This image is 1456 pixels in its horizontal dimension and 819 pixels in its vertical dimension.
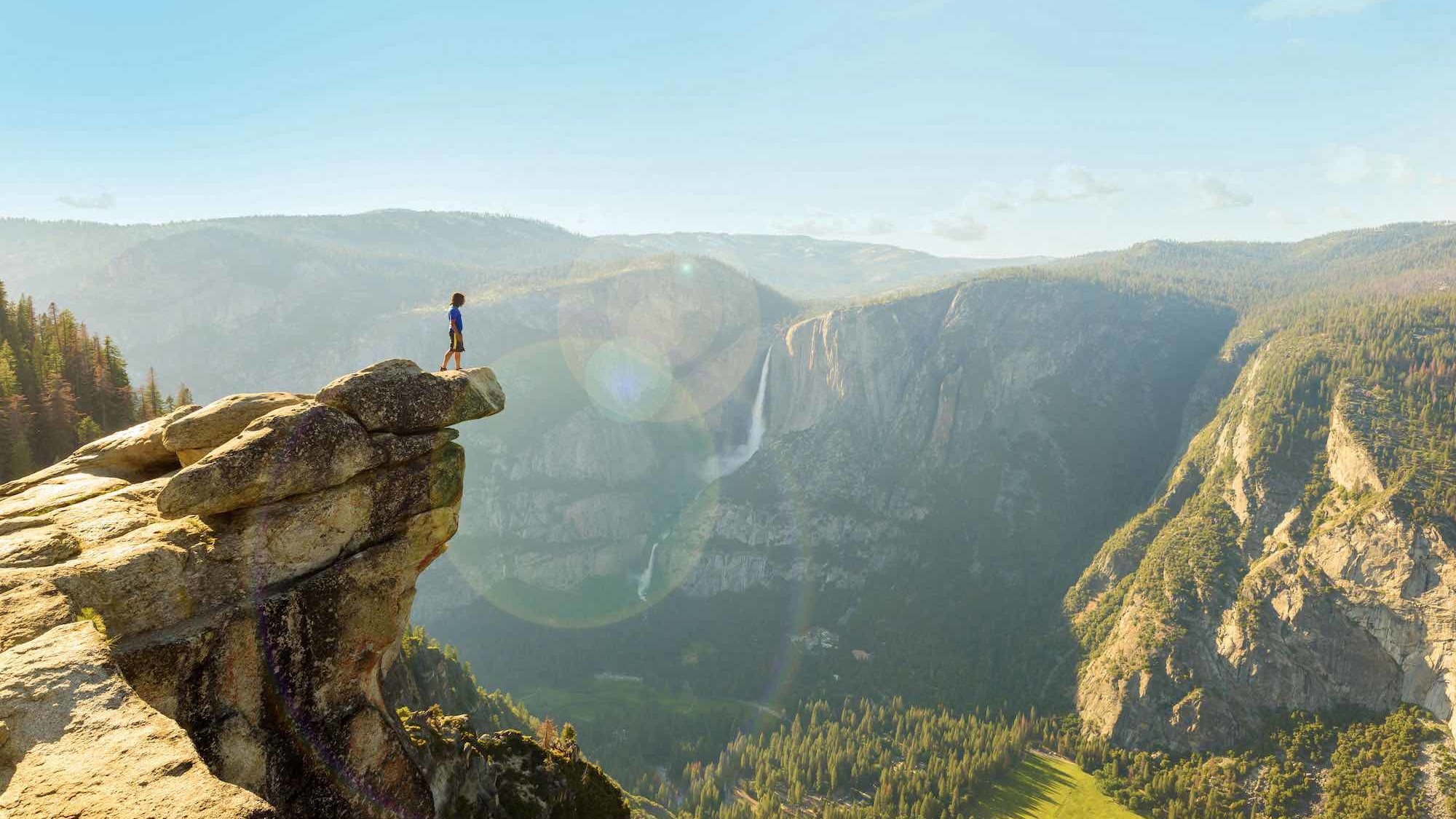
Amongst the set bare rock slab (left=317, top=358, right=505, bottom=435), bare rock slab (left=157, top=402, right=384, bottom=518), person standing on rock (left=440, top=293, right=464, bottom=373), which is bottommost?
bare rock slab (left=157, top=402, right=384, bottom=518)

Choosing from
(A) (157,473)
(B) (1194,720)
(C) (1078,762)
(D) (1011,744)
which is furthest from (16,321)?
(B) (1194,720)

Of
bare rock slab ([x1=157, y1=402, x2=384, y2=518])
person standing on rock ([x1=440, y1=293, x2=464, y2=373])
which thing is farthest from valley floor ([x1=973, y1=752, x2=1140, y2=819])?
bare rock slab ([x1=157, y1=402, x2=384, y2=518])

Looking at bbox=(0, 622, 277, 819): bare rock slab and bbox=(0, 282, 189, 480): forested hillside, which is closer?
bbox=(0, 622, 277, 819): bare rock slab

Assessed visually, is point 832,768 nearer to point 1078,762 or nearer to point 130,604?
point 1078,762

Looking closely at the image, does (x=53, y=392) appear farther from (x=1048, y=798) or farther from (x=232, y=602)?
(x=1048, y=798)

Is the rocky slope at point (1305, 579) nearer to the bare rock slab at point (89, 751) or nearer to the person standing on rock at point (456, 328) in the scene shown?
the person standing on rock at point (456, 328)

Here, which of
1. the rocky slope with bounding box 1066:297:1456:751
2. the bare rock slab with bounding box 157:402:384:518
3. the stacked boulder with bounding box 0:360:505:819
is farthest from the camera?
the rocky slope with bounding box 1066:297:1456:751

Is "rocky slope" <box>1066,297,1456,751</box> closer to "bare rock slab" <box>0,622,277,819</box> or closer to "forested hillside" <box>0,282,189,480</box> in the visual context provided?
"bare rock slab" <box>0,622,277,819</box>

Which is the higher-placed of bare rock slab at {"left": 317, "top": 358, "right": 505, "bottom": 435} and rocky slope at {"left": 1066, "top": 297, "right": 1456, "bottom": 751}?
bare rock slab at {"left": 317, "top": 358, "right": 505, "bottom": 435}
